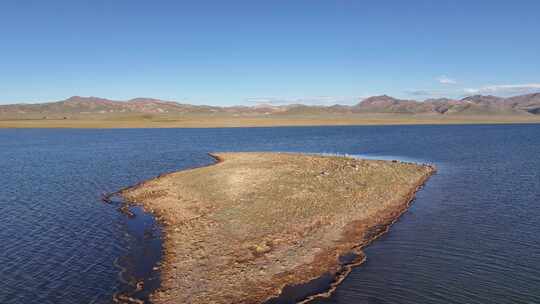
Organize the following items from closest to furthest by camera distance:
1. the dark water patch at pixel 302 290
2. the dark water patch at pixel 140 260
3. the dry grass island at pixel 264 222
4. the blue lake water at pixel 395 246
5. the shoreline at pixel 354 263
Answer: the dark water patch at pixel 302 290
the shoreline at pixel 354 263
the dark water patch at pixel 140 260
the blue lake water at pixel 395 246
the dry grass island at pixel 264 222

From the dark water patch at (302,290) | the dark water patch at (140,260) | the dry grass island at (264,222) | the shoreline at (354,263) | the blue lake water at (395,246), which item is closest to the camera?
the dark water patch at (302,290)

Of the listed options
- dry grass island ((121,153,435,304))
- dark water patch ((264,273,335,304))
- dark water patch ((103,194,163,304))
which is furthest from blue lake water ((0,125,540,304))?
dry grass island ((121,153,435,304))

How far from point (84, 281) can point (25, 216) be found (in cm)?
1365

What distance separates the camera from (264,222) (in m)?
22.1

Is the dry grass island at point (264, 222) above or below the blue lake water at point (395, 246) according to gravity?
above

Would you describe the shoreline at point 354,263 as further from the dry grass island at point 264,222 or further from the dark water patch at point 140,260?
the dark water patch at point 140,260

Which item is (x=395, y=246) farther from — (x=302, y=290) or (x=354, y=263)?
(x=302, y=290)

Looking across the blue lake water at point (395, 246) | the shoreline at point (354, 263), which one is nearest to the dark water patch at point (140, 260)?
the blue lake water at point (395, 246)

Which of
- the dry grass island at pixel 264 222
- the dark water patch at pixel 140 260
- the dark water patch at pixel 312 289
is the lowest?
the dark water patch at pixel 140 260

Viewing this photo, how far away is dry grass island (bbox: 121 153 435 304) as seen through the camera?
14945mm

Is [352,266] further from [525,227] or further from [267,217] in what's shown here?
[525,227]

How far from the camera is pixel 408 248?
61.8ft

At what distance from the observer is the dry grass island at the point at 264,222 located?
49.0ft

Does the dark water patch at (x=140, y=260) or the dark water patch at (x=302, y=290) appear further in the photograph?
the dark water patch at (x=140, y=260)
